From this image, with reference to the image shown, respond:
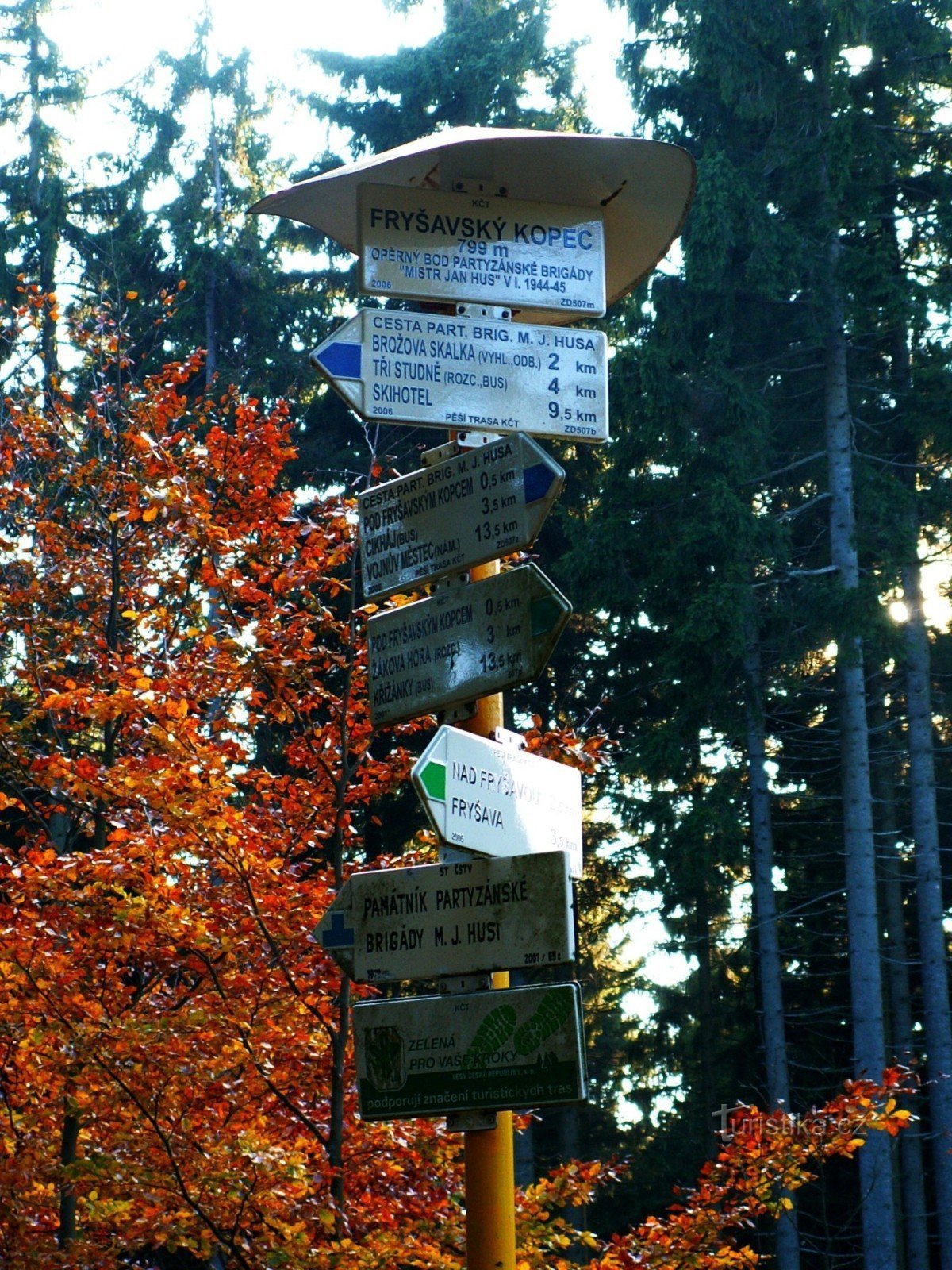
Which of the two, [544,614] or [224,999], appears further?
[224,999]

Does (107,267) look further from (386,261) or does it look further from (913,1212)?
(386,261)

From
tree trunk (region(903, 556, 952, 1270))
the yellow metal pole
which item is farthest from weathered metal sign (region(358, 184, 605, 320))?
tree trunk (region(903, 556, 952, 1270))

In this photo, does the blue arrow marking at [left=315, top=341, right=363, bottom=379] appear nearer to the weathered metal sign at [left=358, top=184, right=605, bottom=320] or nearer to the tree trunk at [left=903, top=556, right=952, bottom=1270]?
the weathered metal sign at [left=358, top=184, right=605, bottom=320]

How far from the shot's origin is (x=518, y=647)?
12.1ft

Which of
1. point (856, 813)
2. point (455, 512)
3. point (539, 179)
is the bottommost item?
point (455, 512)

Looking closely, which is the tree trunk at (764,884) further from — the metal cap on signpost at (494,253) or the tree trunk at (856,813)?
the metal cap on signpost at (494,253)

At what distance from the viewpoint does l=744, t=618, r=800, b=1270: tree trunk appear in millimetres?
18969

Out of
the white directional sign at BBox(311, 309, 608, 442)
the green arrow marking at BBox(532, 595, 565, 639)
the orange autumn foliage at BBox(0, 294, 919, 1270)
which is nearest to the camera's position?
the green arrow marking at BBox(532, 595, 565, 639)

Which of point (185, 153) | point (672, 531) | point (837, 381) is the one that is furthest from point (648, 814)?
point (185, 153)

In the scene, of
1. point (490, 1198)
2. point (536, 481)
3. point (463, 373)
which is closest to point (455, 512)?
point (536, 481)

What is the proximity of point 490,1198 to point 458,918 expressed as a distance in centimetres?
70

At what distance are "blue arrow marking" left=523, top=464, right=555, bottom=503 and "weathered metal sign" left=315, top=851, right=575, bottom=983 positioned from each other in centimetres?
89

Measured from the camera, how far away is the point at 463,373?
160 inches

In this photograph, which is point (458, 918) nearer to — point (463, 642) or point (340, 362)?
point (463, 642)
